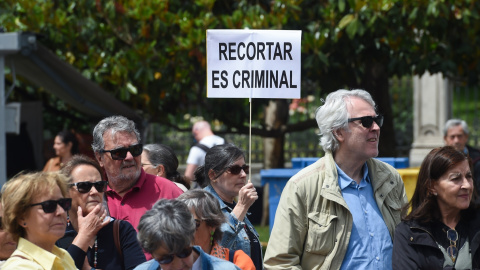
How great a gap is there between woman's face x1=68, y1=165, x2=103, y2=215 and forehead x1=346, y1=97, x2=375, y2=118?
1395 mm

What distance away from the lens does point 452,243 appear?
4.35m

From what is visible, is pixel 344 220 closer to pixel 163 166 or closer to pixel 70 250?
pixel 70 250

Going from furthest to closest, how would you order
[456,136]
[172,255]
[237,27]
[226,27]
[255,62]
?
[226,27] < [237,27] < [456,136] < [255,62] < [172,255]

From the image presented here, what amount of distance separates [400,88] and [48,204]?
1283 centimetres

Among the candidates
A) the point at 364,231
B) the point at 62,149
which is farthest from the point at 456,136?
the point at 364,231

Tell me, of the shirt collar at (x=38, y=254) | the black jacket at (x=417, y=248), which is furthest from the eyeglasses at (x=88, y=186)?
the black jacket at (x=417, y=248)

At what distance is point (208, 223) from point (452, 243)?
4.44 feet

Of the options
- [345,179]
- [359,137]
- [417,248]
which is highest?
[359,137]

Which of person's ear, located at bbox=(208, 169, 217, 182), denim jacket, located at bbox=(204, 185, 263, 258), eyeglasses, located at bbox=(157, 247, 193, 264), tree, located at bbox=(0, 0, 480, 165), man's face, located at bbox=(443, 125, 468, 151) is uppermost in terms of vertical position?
tree, located at bbox=(0, 0, 480, 165)

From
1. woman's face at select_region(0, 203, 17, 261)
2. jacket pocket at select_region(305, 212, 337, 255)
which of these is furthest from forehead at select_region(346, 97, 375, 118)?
woman's face at select_region(0, 203, 17, 261)

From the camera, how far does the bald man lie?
33.8ft

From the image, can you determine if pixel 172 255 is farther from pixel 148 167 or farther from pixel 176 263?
pixel 148 167

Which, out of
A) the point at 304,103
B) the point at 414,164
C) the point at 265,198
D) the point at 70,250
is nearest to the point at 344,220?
the point at 70,250

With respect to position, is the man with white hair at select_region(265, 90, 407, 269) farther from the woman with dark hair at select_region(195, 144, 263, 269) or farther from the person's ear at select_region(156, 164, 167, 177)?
the person's ear at select_region(156, 164, 167, 177)
